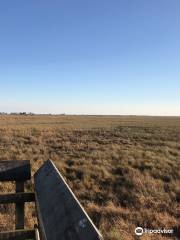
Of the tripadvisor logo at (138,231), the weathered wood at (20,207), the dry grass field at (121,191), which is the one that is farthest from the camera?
the dry grass field at (121,191)

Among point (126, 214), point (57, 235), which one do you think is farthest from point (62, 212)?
point (126, 214)

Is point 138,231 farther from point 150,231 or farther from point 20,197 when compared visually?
point 20,197

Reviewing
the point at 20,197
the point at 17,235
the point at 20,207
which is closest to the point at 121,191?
the point at 20,207

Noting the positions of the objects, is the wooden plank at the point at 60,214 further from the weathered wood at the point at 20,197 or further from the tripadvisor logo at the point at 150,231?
the tripadvisor logo at the point at 150,231

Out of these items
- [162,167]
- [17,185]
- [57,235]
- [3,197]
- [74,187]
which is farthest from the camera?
[162,167]

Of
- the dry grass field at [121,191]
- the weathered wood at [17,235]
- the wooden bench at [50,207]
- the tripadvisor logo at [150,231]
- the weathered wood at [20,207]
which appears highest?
the wooden bench at [50,207]

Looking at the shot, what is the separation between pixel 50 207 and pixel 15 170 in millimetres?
1110

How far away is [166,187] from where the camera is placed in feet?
32.0

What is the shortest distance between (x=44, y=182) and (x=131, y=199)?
20.9 ft

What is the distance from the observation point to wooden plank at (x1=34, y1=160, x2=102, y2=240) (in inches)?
54.4

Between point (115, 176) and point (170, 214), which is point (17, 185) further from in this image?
point (115, 176)

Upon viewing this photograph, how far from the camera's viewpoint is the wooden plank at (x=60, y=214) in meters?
1.38

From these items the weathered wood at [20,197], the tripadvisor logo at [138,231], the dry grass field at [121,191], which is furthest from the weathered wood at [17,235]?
the tripadvisor logo at [138,231]

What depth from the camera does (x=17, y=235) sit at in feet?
8.91
